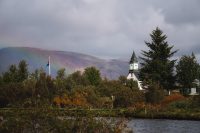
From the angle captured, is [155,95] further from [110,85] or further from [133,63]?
[133,63]

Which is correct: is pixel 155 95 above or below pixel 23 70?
below

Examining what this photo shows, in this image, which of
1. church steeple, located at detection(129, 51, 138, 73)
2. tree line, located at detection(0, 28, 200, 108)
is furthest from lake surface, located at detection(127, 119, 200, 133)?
church steeple, located at detection(129, 51, 138, 73)

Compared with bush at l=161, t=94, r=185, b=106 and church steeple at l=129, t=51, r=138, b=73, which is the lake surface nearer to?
bush at l=161, t=94, r=185, b=106

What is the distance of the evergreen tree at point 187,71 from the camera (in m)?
111

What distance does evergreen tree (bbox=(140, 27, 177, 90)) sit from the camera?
100m

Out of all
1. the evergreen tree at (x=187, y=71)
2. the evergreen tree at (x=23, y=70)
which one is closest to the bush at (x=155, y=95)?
the evergreen tree at (x=187, y=71)

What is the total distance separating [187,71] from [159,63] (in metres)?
→ 14.0

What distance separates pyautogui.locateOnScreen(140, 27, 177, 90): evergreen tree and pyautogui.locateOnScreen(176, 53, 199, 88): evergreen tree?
6.32m

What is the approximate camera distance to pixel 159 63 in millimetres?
100438

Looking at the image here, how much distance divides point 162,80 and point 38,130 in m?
83.7

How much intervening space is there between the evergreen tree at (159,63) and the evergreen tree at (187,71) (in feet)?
20.7

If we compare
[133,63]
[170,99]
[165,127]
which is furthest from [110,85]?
[133,63]

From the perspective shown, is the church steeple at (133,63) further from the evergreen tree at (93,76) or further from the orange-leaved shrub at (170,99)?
the orange-leaved shrub at (170,99)

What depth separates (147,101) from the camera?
82.7 meters
